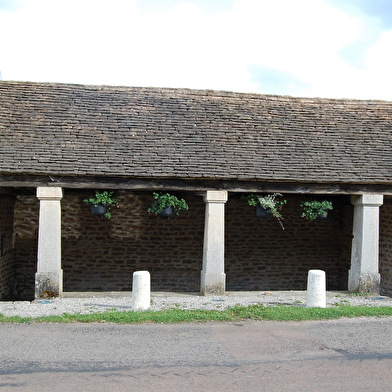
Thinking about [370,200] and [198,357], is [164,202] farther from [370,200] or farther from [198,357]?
[198,357]

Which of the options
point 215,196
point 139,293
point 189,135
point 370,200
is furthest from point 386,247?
point 139,293

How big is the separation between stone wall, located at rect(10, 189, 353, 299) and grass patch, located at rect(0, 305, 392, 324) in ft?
16.3

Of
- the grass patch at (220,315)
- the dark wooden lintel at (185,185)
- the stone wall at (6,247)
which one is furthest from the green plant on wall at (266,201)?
the stone wall at (6,247)

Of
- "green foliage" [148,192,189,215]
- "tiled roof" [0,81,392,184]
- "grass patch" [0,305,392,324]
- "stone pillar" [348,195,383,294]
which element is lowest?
"grass patch" [0,305,392,324]

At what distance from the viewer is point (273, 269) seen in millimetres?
14234

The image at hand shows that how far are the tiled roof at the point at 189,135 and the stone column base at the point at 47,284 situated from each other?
213cm

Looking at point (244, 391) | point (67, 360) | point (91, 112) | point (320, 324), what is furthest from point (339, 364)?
point (91, 112)

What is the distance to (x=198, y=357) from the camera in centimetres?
604

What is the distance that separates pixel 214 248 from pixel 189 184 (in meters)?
1.50

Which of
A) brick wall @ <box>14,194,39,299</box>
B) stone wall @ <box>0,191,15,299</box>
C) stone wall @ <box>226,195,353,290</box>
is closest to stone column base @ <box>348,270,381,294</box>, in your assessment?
stone wall @ <box>226,195,353,290</box>

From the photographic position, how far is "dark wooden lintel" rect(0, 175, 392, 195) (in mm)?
9984

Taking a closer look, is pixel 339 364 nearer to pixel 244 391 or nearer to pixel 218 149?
pixel 244 391

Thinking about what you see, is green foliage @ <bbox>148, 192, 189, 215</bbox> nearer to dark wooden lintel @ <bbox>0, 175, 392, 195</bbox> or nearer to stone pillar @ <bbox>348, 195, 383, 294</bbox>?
dark wooden lintel @ <bbox>0, 175, 392, 195</bbox>

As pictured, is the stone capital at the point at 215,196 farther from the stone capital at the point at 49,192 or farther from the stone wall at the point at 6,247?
the stone wall at the point at 6,247
